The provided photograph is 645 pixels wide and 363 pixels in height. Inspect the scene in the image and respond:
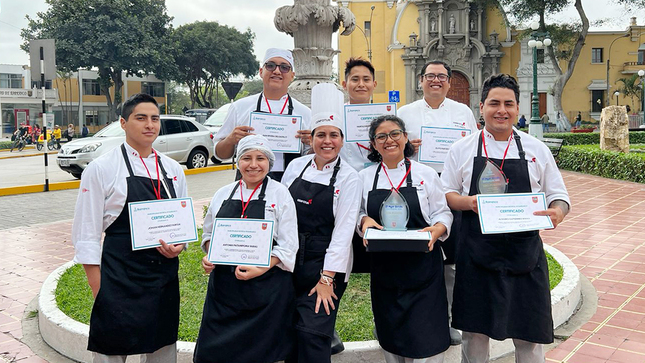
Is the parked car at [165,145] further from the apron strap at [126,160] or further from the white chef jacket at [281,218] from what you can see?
the white chef jacket at [281,218]

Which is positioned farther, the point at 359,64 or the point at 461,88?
the point at 461,88

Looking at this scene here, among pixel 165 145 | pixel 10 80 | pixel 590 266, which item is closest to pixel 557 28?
pixel 165 145

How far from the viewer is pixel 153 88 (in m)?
54.7

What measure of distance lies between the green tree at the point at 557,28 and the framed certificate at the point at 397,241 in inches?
1282

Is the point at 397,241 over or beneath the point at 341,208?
beneath

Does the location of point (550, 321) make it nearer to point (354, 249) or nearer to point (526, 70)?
point (354, 249)

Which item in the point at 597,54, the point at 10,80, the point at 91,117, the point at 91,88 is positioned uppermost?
the point at 597,54

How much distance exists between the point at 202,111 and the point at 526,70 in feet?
78.5

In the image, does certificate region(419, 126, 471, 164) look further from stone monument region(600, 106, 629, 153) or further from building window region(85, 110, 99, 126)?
building window region(85, 110, 99, 126)

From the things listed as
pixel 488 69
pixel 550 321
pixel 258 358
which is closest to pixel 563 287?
pixel 550 321

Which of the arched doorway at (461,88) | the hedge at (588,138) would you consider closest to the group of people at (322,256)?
the hedge at (588,138)

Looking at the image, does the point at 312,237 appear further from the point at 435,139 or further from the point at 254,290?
the point at 435,139

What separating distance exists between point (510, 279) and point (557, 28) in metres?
36.0

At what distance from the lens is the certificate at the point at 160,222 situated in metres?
2.90
